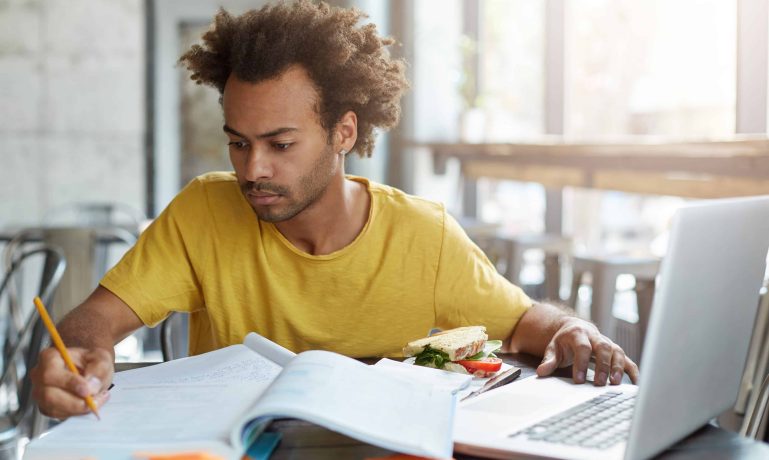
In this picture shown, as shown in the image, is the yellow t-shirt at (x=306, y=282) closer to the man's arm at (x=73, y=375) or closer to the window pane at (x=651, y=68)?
the man's arm at (x=73, y=375)

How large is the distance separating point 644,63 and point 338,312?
3.04 metres

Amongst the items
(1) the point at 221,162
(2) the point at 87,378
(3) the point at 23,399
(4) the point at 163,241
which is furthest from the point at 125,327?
(1) the point at 221,162

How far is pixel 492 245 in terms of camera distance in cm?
441

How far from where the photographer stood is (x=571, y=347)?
1356 mm

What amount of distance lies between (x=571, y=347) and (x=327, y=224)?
0.55 meters

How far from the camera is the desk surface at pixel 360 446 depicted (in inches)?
39.6

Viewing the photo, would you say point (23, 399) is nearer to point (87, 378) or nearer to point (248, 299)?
point (248, 299)

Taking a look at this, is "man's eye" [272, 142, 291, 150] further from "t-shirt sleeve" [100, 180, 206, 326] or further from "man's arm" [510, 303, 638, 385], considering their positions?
"man's arm" [510, 303, 638, 385]

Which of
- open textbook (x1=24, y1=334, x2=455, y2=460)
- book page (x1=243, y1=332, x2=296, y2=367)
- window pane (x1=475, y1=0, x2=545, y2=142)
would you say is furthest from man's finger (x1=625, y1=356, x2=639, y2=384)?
window pane (x1=475, y1=0, x2=545, y2=142)

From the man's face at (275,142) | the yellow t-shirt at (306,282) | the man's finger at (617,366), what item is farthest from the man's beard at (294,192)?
the man's finger at (617,366)

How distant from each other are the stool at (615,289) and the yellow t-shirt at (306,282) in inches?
62.7

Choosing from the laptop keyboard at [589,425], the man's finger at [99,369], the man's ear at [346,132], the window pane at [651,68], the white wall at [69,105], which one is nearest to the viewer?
the laptop keyboard at [589,425]

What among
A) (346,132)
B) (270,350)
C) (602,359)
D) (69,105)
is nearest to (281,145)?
(346,132)

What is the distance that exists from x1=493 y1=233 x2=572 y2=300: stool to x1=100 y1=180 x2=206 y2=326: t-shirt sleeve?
2.59m
